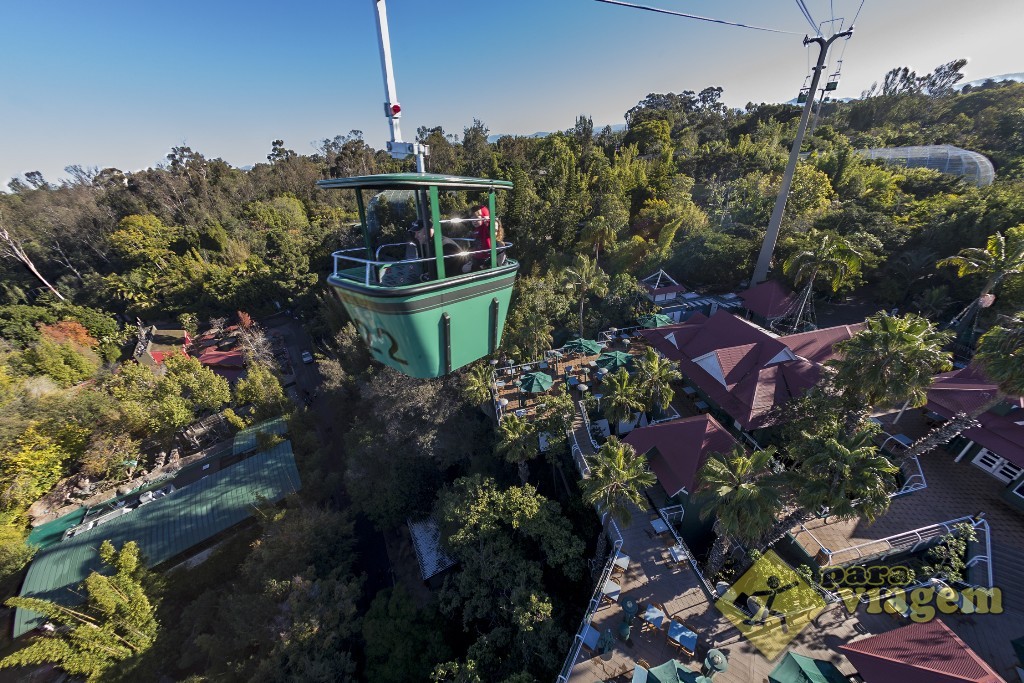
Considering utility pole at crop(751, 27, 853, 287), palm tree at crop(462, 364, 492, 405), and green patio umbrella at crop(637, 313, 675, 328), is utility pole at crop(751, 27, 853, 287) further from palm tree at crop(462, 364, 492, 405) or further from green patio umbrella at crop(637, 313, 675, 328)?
palm tree at crop(462, 364, 492, 405)

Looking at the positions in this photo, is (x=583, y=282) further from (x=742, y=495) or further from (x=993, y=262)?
(x=993, y=262)

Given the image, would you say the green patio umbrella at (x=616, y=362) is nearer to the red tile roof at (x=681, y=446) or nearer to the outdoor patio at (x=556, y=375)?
the outdoor patio at (x=556, y=375)

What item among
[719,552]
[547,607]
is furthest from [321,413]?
[719,552]

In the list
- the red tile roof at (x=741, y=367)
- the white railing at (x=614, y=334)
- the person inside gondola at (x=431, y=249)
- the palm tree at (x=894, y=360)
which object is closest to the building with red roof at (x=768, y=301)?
the red tile roof at (x=741, y=367)

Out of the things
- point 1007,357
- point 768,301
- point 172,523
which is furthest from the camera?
point 768,301

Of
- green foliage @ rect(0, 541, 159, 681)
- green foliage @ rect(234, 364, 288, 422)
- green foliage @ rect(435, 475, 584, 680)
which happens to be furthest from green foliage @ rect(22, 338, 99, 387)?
green foliage @ rect(435, 475, 584, 680)

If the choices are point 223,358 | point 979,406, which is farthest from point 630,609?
point 223,358
